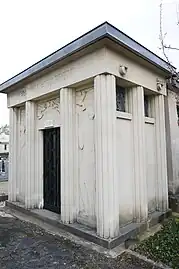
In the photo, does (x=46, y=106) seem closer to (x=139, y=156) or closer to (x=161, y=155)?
(x=139, y=156)

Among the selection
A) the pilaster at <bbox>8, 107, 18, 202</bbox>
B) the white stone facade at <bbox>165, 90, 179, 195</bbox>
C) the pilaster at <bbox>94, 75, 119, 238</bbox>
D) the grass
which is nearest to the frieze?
the pilaster at <bbox>8, 107, 18, 202</bbox>

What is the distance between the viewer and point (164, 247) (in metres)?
3.96

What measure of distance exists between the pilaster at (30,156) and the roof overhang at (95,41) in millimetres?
974

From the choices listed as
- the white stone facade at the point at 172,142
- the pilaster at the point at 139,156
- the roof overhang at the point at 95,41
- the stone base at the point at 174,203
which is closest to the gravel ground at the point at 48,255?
the pilaster at the point at 139,156

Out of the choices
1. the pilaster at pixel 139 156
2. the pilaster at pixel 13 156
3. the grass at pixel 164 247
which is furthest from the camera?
the pilaster at pixel 13 156

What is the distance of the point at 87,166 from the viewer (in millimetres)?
4859

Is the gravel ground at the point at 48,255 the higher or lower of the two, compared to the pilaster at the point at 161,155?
lower

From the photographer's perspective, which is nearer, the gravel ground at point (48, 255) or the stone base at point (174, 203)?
the gravel ground at point (48, 255)

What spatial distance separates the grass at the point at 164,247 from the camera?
3.58m

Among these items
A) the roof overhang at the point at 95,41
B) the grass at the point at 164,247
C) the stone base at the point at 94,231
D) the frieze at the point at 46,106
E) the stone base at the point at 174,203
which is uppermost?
the roof overhang at the point at 95,41

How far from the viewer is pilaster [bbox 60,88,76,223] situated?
4969 millimetres

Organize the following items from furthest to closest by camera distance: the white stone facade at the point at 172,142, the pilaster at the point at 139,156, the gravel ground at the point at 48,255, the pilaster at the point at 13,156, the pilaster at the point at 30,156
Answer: the pilaster at the point at 13,156 < the white stone facade at the point at 172,142 < the pilaster at the point at 30,156 < the pilaster at the point at 139,156 < the gravel ground at the point at 48,255

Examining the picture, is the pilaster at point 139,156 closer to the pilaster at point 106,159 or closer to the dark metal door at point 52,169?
the pilaster at point 106,159

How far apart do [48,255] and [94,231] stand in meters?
1.03
